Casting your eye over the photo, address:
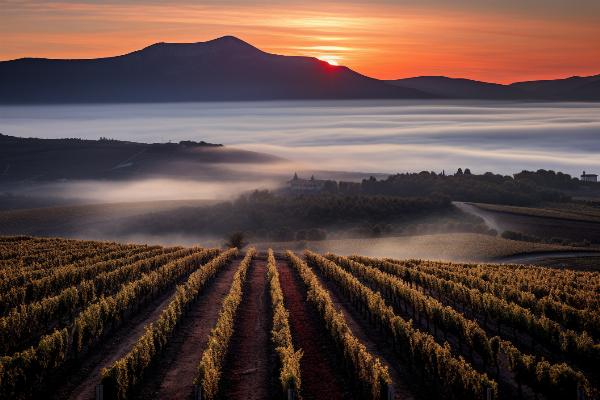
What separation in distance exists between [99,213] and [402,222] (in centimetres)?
5509

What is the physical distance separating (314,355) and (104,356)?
6.97m

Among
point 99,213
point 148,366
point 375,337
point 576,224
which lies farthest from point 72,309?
point 99,213

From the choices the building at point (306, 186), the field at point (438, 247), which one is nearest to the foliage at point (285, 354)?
the field at point (438, 247)

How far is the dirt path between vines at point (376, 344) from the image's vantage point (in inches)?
792

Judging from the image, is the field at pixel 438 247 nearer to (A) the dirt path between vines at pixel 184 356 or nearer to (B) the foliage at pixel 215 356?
(A) the dirt path between vines at pixel 184 356

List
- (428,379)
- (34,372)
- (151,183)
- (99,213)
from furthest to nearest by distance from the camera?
1. (151,183)
2. (99,213)
3. (428,379)
4. (34,372)

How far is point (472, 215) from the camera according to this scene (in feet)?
362

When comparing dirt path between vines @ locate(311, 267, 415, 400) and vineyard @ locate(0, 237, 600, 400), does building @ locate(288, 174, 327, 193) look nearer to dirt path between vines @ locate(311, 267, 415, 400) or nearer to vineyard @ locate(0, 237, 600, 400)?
vineyard @ locate(0, 237, 600, 400)

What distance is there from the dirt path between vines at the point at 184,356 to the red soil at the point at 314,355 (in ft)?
11.0

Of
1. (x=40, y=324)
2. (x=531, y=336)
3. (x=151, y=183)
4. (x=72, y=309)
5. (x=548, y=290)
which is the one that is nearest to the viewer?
(x=531, y=336)

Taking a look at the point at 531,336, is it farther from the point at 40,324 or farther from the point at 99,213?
the point at 99,213

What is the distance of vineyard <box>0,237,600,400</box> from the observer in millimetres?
18859

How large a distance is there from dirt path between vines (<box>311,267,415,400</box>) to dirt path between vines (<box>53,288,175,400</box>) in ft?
27.1

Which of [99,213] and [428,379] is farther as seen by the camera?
[99,213]
